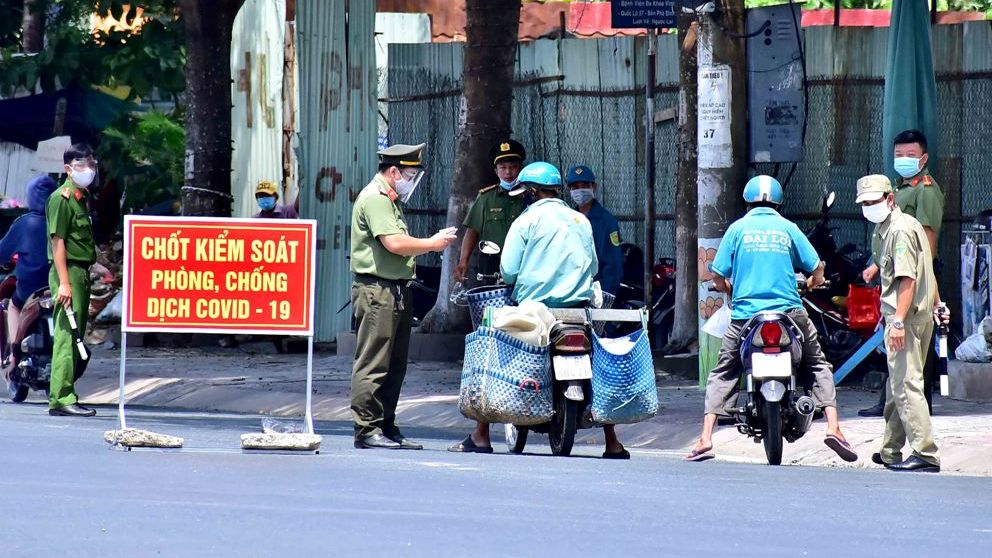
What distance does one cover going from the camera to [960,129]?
15672 millimetres

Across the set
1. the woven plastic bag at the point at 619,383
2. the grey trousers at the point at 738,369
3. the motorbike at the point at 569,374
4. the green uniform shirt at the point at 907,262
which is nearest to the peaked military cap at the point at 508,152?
the motorbike at the point at 569,374

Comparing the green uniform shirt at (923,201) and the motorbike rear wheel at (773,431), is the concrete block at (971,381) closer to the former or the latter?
the green uniform shirt at (923,201)

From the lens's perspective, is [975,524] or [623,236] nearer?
[975,524]

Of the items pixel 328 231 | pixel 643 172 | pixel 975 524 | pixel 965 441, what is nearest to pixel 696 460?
pixel 965 441

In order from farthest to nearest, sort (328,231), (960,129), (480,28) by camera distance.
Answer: (328,231), (480,28), (960,129)

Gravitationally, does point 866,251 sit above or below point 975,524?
above

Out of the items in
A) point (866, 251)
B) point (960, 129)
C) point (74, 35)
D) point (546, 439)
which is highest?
point (74, 35)

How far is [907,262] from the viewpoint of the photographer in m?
11.0

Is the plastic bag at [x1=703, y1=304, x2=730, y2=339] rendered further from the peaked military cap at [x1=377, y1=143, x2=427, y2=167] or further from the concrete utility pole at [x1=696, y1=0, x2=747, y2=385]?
the concrete utility pole at [x1=696, y1=0, x2=747, y2=385]

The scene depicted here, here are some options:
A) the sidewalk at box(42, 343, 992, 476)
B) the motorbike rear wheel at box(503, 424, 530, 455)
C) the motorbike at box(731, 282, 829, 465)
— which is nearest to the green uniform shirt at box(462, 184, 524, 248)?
the sidewalk at box(42, 343, 992, 476)

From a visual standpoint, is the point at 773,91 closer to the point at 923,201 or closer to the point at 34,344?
the point at 923,201

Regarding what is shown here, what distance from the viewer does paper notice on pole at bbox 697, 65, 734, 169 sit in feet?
48.0

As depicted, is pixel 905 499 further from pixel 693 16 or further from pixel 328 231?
pixel 328 231

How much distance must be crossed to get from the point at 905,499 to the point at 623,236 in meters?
9.02
